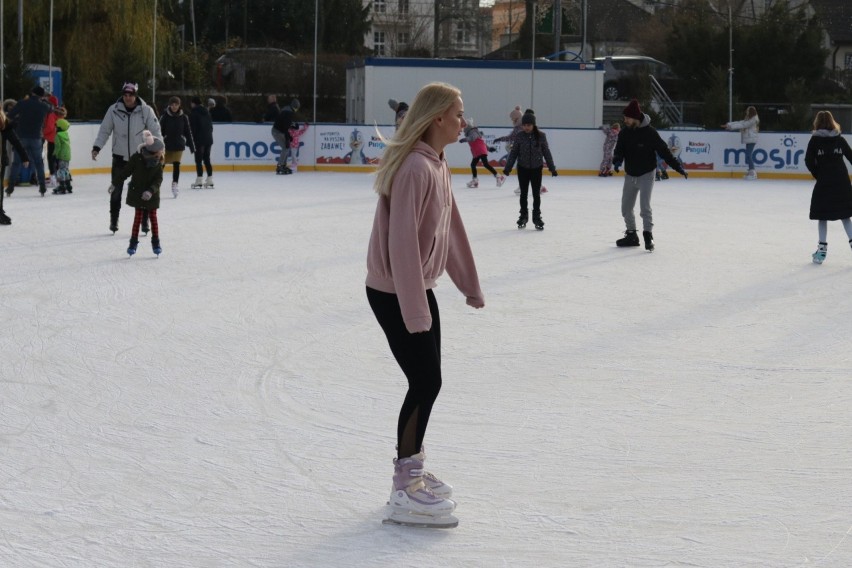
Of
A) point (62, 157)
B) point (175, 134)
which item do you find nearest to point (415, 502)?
point (175, 134)

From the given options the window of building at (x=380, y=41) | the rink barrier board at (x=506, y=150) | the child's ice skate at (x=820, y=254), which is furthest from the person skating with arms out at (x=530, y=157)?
the window of building at (x=380, y=41)

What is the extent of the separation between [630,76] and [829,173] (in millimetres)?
25891

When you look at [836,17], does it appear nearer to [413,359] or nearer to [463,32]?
[463,32]

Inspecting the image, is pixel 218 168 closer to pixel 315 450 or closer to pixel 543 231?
pixel 543 231

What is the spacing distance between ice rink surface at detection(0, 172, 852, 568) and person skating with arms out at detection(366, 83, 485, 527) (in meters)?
0.13

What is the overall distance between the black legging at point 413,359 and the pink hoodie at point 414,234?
2.8 inches

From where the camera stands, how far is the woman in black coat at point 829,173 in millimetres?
11203

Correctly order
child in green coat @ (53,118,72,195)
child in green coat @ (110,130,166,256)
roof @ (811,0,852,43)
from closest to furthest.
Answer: child in green coat @ (110,130,166,256) → child in green coat @ (53,118,72,195) → roof @ (811,0,852,43)

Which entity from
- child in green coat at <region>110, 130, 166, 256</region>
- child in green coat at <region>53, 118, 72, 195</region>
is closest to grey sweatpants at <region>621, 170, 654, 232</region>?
child in green coat at <region>110, 130, 166, 256</region>

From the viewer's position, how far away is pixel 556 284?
32.6ft

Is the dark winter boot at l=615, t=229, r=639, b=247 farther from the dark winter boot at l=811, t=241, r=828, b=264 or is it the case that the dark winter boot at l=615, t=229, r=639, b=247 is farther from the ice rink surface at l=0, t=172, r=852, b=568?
the dark winter boot at l=811, t=241, r=828, b=264

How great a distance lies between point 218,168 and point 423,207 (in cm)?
2056

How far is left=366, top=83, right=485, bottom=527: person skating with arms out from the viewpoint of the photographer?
13.0 feet

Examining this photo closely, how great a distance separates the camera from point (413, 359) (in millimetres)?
4121
